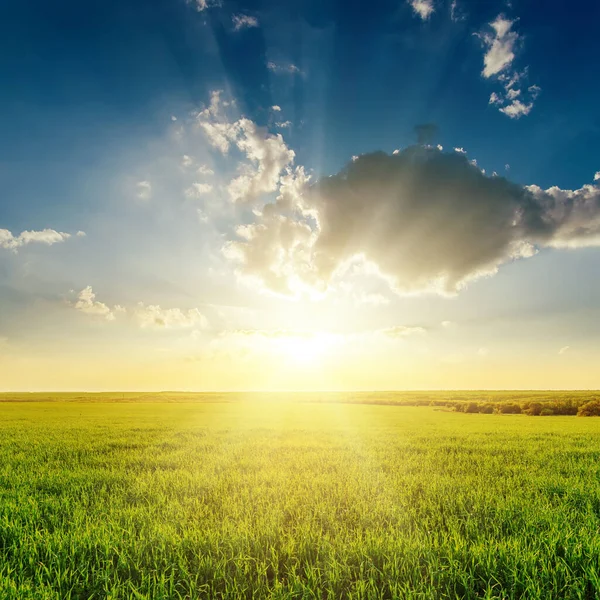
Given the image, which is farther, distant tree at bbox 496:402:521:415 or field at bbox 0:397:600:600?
distant tree at bbox 496:402:521:415

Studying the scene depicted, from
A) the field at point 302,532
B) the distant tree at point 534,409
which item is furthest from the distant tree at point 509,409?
the field at point 302,532

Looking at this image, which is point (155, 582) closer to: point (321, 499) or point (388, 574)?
point (388, 574)

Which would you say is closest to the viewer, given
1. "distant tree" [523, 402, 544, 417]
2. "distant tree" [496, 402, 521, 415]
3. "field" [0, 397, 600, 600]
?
"field" [0, 397, 600, 600]

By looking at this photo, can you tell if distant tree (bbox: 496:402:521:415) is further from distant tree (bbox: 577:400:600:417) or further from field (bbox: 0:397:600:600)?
field (bbox: 0:397:600:600)

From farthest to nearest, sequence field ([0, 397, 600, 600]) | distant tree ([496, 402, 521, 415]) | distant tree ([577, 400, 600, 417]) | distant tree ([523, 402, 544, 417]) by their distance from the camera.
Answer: distant tree ([496, 402, 521, 415]) → distant tree ([523, 402, 544, 417]) → distant tree ([577, 400, 600, 417]) → field ([0, 397, 600, 600])

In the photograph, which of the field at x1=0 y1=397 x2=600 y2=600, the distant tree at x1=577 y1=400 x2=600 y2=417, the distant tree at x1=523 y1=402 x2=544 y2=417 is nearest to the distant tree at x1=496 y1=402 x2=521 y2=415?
the distant tree at x1=523 y1=402 x2=544 y2=417

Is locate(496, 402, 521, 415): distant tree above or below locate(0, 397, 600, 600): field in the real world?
below

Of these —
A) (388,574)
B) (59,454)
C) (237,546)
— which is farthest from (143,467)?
(388,574)

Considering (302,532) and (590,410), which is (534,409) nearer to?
(590,410)

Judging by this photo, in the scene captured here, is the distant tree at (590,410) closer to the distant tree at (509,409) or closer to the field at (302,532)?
the distant tree at (509,409)

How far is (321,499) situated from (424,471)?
11.3ft

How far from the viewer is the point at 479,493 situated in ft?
18.7

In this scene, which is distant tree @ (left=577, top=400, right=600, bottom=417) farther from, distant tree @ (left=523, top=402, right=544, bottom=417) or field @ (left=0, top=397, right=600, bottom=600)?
field @ (left=0, top=397, right=600, bottom=600)

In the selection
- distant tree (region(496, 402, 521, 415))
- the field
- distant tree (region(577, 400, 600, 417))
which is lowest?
distant tree (region(496, 402, 521, 415))
